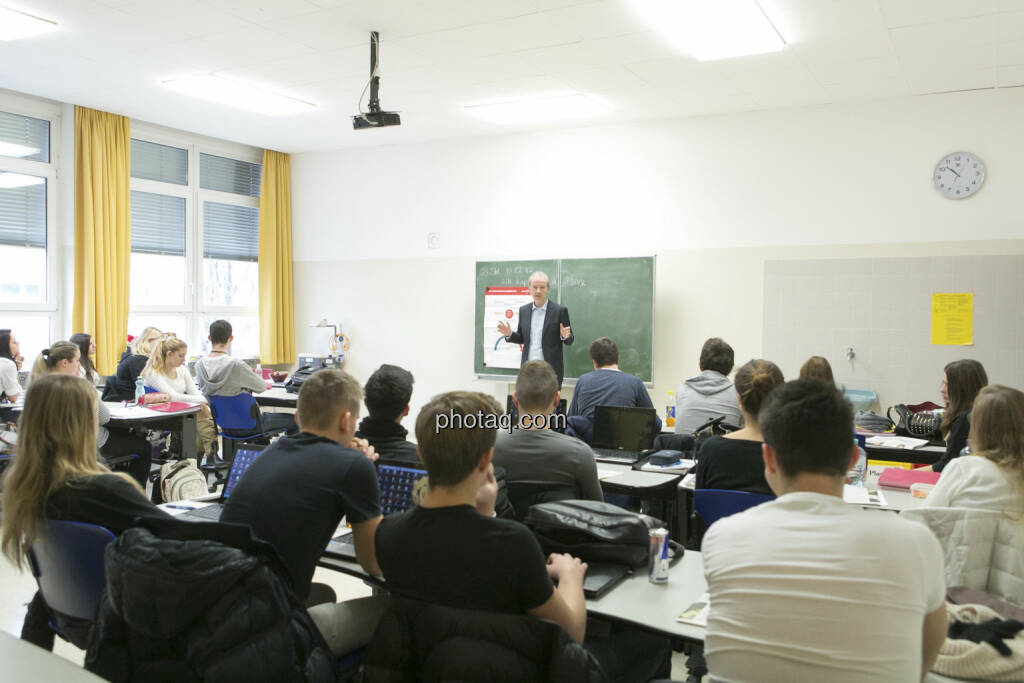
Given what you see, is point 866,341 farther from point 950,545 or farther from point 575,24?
point 950,545

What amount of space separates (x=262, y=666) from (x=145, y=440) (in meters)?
4.35

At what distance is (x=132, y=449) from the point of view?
5410 mm

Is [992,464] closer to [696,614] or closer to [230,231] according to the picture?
[696,614]

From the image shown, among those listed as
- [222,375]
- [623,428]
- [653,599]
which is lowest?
[653,599]

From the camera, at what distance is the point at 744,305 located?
6551mm

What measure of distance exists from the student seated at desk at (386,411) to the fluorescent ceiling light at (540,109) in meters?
Answer: 3.96

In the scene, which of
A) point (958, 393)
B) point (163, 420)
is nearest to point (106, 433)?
point (163, 420)

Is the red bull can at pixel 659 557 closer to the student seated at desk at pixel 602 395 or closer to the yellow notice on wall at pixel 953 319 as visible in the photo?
the student seated at desk at pixel 602 395

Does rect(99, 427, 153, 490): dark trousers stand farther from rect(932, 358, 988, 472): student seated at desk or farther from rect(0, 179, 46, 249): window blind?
rect(932, 358, 988, 472): student seated at desk

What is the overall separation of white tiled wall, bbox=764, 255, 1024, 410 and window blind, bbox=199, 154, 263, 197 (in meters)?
5.64

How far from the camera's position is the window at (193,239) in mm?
7707

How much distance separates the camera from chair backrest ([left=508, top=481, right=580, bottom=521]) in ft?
9.21

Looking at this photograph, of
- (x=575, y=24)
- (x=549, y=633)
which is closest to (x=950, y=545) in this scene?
(x=549, y=633)

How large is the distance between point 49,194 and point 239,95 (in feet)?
6.89
